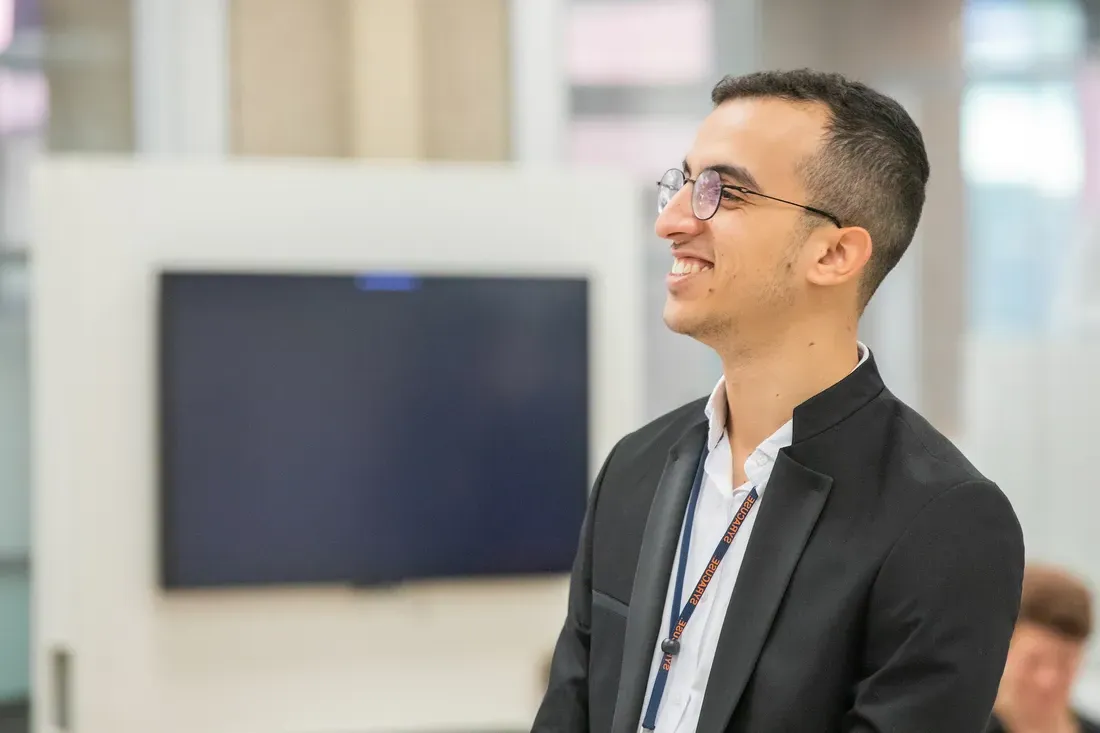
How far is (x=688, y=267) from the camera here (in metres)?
1.43

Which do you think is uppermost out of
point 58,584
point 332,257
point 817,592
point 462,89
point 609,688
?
point 462,89

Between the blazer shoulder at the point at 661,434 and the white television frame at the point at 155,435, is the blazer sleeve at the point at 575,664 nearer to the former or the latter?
the blazer shoulder at the point at 661,434

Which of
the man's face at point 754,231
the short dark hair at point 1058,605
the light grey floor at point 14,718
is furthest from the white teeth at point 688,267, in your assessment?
the light grey floor at point 14,718

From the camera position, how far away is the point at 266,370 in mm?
3195

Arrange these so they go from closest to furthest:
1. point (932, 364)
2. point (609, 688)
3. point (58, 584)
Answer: point (609, 688) → point (58, 584) → point (932, 364)

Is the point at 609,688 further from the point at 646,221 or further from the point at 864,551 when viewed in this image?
the point at 646,221

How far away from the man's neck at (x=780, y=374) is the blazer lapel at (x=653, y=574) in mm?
85

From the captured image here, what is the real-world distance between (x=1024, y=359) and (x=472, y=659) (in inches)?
95.7

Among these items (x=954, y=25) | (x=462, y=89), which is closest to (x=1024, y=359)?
(x=954, y=25)

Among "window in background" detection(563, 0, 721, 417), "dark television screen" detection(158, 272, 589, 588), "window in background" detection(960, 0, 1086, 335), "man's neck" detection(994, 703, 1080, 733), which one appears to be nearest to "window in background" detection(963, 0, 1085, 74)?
"window in background" detection(960, 0, 1086, 335)

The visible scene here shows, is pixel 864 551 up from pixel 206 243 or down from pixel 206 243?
down

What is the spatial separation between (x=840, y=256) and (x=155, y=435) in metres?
2.27

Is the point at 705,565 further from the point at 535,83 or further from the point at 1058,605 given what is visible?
the point at 535,83

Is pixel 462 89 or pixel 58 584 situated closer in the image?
pixel 58 584
